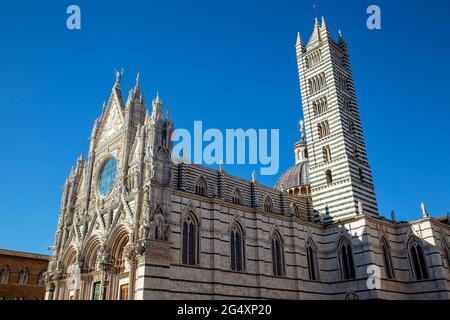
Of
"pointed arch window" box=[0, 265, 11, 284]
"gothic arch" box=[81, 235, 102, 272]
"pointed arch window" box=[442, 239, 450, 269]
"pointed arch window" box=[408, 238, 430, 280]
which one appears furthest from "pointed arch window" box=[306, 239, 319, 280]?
"pointed arch window" box=[0, 265, 11, 284]

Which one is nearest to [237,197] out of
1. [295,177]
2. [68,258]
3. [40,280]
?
[295,177]

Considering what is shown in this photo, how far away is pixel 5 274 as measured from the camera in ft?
118

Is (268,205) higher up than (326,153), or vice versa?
(326,153)

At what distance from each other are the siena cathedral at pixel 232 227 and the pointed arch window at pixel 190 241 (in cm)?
6

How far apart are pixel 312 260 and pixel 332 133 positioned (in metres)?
10.6

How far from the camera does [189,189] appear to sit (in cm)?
2809

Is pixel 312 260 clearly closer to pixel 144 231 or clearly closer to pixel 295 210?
pixel 295 210

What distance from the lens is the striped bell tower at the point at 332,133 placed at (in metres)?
32.5

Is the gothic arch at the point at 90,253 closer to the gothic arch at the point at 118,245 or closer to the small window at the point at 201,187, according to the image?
the gothic arch at the point at 118,245

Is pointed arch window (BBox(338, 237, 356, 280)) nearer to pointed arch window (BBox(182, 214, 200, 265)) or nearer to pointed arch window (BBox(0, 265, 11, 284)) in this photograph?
pointed arch window (BBox(182, 214, 200, 265))

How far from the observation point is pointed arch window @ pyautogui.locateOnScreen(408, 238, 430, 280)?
2978 centimetres

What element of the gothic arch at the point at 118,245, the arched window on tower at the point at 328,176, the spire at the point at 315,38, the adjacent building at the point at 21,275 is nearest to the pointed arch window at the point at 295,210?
the arched window on tower at the point at 328,176

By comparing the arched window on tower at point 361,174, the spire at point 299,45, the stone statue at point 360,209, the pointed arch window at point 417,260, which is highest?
the spire at point 299,45
